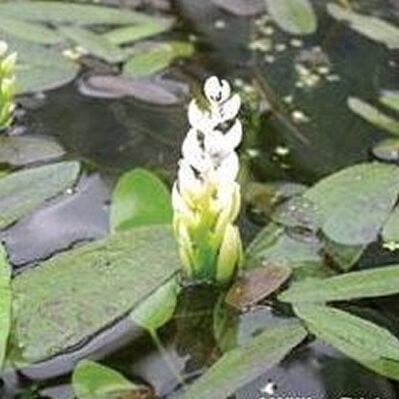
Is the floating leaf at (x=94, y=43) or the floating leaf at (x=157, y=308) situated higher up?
the floating leaf at (x=94, y=43)

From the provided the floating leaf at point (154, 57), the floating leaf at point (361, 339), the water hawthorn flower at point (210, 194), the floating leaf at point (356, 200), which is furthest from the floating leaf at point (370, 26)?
the floating leaf at point (361, 339)

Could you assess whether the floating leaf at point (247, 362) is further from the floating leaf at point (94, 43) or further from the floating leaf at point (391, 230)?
the floating leaf at point (94, 43)

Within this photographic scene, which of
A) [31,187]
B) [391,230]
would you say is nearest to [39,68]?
[31,187]

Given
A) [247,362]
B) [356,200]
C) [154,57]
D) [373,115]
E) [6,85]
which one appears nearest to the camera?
[247,362]

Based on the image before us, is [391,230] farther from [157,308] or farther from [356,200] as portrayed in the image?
[157,308]

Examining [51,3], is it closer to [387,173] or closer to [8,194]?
[8,194]

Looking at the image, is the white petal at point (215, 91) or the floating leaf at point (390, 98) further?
the floating leaf at point (390, 98)

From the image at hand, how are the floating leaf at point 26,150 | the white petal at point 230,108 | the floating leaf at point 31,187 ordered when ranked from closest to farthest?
the white petal at point 230,108 → the floating leaf at point 31,187 → the floating leaf at point 26,150
